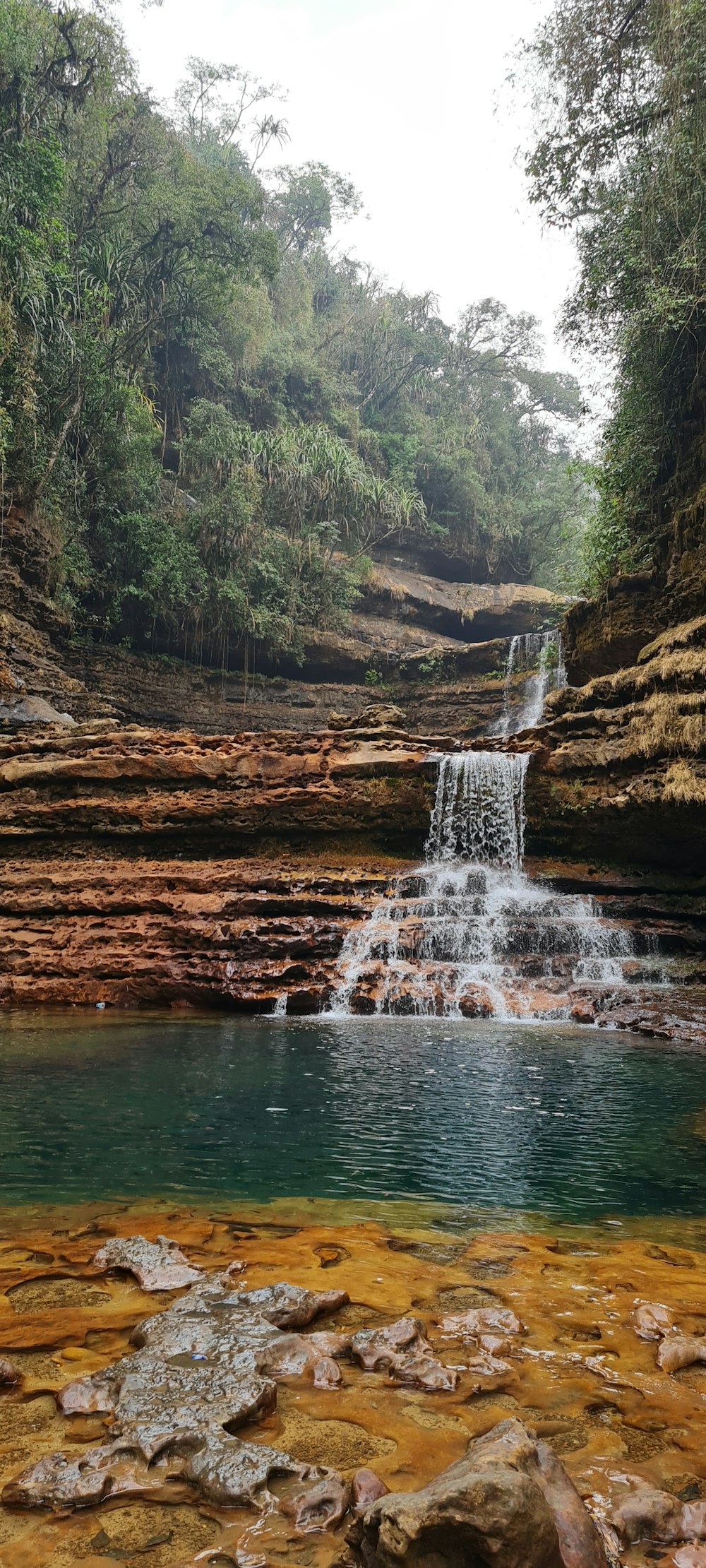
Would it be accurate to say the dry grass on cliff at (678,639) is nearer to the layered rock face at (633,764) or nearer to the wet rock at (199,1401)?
the layered rock face at (633,764)

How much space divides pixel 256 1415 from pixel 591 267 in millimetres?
18583

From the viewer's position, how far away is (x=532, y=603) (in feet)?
105

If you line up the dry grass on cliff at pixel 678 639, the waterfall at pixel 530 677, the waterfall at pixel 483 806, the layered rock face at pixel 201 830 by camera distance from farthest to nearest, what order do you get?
the waterfall at pixel 530 677
the waterfall at pixel 483 806
the layered rock face at pixel 201 830
the dry grass on cliff at pixel 678 639

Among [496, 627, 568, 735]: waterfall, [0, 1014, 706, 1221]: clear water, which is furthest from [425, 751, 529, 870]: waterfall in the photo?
[496, 627, 568, 735]: waterfall

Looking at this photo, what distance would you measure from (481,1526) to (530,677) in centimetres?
2455

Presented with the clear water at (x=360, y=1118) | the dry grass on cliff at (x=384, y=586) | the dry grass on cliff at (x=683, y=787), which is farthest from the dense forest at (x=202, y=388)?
the clear water at (x=360, y=1118)

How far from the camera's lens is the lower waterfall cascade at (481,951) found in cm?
1139

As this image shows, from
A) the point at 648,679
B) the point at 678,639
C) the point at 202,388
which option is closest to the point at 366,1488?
the point at 678,639

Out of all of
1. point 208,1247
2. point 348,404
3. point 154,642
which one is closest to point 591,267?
point 154,642

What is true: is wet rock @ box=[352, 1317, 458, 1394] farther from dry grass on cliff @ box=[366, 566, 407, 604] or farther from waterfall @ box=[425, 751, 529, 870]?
dry grass on cliff @ box=[366, 566, 407, 604]

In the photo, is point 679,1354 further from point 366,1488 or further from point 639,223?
point 639,223

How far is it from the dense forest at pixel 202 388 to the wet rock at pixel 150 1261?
1760 centimetres

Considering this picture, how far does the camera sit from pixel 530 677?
25.0 m

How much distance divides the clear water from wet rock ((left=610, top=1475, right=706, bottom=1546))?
97.9 inches
